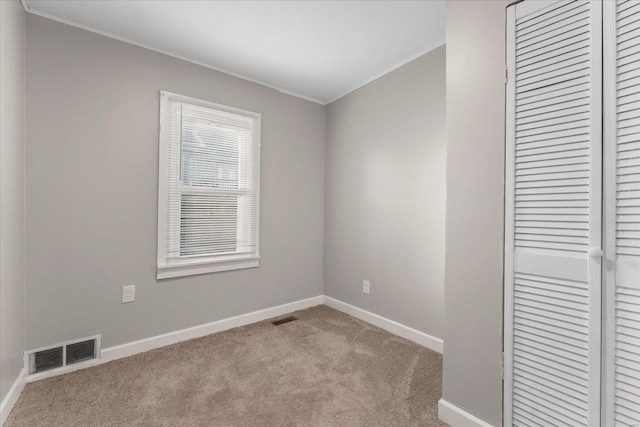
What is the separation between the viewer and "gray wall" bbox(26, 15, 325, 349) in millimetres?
1932

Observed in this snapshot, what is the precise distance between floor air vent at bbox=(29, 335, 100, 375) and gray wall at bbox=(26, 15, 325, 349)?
0.05 metres

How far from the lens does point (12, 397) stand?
1624mm

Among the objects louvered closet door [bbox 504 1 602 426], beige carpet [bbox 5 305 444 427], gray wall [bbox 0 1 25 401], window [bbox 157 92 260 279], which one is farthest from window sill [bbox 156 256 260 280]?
louvered closet door [bbox 504 1 602 426]

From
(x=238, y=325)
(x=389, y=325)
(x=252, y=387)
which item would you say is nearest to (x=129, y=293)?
(x=238, y=325)

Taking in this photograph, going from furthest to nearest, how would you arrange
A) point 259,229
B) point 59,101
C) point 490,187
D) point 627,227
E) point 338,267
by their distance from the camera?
point 338,267, point 259,229, point 59,101, point 490,187, point 627,227

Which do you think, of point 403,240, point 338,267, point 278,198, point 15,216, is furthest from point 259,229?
point 15,216

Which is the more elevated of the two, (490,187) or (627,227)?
(490,187)

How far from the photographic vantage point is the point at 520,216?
4.22 ft

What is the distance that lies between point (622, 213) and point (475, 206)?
510 mm

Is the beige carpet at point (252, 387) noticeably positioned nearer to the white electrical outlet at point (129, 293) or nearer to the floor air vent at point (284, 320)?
the floor air vent at point (284, 320)

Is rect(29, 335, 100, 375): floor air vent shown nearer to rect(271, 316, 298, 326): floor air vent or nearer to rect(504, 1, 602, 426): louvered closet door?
rect(271, 316, 298, 326): floor air vent

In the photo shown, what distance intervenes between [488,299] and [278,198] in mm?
2203

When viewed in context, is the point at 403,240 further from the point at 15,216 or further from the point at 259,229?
the point at 15,216

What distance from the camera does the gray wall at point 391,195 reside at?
2355mm
